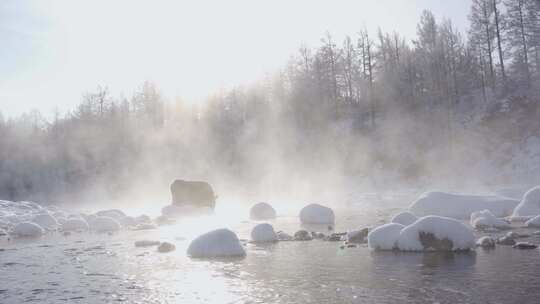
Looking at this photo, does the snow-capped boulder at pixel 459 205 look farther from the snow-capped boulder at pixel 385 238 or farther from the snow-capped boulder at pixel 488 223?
the snow-capped boulder at pixel 385 238

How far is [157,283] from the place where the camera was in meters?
12.7

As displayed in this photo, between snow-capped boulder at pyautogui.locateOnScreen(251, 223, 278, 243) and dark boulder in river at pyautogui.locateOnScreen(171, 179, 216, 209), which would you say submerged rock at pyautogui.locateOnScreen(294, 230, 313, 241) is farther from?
dark boulder in river at pyautogui.locateOnScreen(171, 179, 216, 209)

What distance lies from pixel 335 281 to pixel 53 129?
322 ft

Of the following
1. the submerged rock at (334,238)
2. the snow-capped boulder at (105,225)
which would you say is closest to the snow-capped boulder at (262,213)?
the snow-capped boulder at (105,225)

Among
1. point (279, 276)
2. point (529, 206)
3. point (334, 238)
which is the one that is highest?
A: point (529, 206)

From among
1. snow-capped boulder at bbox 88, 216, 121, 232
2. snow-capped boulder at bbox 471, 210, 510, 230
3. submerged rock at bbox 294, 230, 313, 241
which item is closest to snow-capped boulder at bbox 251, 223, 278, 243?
submerged rock at bbox 294, 230, 313, 241

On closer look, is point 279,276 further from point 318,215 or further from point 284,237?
point 318,215

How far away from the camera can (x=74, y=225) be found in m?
29.3

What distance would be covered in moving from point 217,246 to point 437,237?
25.2ft

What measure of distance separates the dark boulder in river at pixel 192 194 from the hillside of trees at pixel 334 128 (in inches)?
812

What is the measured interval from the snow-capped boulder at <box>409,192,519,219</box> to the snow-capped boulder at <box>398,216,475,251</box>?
35.6 ft

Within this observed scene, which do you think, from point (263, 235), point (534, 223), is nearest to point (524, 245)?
point (534, 223)

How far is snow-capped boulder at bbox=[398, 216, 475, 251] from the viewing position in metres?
15.8

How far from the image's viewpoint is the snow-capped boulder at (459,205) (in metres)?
26.5
